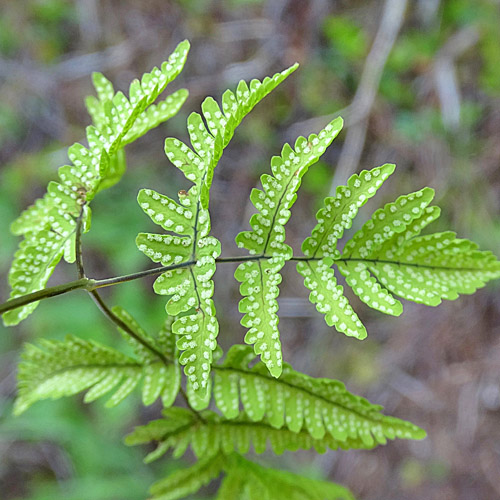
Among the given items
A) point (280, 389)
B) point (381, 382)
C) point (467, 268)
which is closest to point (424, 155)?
point (381, 382)

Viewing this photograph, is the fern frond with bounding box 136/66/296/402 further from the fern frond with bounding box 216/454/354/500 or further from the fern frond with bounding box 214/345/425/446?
the fern frond with bounding box 216/454/354/500

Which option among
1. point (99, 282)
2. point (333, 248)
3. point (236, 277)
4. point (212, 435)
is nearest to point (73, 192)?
point (99, 282)

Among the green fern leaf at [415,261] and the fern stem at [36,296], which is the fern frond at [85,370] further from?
the green fern leaf at [415,261]

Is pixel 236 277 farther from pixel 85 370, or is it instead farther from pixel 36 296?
pixel 85 370

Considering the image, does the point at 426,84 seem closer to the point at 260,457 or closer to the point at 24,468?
the point at 260,457

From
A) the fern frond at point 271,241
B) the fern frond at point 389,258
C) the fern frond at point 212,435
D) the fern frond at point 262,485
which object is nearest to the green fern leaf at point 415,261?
the fern frond at point 389,258

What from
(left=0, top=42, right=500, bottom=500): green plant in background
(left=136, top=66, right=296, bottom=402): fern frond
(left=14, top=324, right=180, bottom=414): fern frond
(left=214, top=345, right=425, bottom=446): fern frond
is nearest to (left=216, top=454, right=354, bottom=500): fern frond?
(left=0, top=42, right=500, bottom=500): green plant in background

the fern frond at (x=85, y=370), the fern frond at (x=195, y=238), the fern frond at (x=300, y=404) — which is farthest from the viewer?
the fern frond at (x=85, y=370)

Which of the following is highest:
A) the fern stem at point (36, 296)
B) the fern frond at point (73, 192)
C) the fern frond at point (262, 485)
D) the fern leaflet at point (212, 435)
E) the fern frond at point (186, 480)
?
the fern frond at point (73, 192)
